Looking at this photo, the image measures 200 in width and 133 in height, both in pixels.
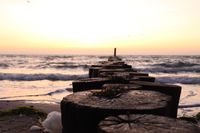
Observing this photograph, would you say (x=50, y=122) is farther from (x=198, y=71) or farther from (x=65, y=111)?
(x=198, y=71)

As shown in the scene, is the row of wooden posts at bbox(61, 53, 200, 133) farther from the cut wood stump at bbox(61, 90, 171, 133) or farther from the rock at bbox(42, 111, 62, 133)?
the rock at bbox(42, 111, 62, 133)

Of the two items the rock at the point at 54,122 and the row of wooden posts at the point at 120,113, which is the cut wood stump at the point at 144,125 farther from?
the rock at the point at 54,122

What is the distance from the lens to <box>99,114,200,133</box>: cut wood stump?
1.67m

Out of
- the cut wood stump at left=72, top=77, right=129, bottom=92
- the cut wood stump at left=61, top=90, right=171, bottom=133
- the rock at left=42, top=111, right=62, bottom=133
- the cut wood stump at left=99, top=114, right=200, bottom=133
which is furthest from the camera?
the rock at left=42, top=111, right=62, bottom=133

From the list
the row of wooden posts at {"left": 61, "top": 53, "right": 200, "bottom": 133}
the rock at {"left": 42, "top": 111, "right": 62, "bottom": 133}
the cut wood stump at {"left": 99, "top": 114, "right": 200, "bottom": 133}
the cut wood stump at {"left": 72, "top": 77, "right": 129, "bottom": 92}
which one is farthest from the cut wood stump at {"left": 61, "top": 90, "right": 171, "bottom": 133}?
the rock at {"left": 42, "top": 111, "right": 62, "bottom": 133}

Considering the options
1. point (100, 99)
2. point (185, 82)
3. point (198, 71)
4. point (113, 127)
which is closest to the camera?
point (113, 127)

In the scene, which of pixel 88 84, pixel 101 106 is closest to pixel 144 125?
pixel 101 106

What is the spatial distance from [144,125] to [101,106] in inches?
22.4

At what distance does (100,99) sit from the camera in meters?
2.52

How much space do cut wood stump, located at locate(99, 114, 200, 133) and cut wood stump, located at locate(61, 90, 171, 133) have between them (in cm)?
28

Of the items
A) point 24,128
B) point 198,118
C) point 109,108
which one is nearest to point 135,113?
point 109,108

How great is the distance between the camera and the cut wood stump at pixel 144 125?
1.67 metres

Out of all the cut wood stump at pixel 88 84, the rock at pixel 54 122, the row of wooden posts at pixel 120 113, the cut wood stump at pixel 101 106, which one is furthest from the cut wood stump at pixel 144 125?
the rock at pixel 54 122

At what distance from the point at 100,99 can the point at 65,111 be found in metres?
0.30
